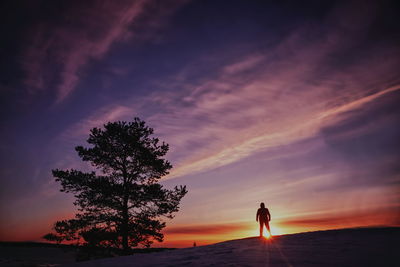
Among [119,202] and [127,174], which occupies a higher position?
[127,174]

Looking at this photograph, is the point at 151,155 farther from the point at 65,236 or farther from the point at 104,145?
the point at 65,236

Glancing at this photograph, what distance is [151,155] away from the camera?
1888 cm

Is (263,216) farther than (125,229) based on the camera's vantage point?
No

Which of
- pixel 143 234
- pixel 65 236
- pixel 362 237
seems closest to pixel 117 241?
pixel 143 234

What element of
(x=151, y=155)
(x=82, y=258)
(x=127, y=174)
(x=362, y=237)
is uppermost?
(x=151, y=155)

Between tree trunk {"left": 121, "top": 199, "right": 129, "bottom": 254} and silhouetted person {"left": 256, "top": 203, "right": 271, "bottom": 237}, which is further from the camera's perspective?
tree trunk {"left": 121, "top": 199, "right": 129, "bottom": 254}

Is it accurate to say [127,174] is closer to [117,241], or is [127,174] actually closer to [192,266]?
[117,241]

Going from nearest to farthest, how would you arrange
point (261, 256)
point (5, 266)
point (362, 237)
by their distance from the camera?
point (261, 256), point (362, 237), point (5, 266)

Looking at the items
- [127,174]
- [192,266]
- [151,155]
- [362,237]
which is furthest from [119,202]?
[362,237]

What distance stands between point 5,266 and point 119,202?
7772mm

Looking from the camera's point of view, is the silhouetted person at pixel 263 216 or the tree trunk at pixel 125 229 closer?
the silhouetted person at pixel 263 216

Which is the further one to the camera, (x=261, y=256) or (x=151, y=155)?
(x=151, y=155)

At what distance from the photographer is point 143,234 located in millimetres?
17969

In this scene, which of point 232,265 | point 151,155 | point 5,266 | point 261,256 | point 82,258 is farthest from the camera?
point 151,155
